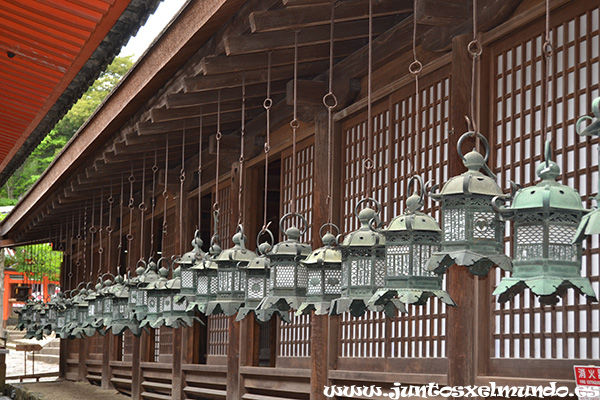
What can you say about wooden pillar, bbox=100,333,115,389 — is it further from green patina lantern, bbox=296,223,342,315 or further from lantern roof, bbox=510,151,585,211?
lantern roof, bbox=510,151,585,211

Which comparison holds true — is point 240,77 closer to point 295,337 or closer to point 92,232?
point 295,337

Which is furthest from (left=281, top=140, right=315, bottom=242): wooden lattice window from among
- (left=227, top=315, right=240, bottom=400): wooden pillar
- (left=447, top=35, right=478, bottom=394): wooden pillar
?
(left=447, top=35, right=478, bottom=394): wooden pillar

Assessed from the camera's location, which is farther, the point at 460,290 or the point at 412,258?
the point at 460,290

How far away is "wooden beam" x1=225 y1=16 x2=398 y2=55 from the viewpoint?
864cm

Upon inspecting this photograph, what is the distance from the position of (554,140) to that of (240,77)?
418 centimetres

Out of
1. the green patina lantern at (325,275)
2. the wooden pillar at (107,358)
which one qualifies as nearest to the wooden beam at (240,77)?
the green patina lantern at (325,275)

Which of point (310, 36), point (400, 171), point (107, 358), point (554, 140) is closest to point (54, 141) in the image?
point (107, 358)

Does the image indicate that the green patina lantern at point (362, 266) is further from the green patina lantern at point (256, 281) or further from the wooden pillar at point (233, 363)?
the wooden pillar at point (233, 363)

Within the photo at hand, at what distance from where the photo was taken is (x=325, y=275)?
22.1 feet

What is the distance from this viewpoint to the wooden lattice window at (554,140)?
6234 millimetres

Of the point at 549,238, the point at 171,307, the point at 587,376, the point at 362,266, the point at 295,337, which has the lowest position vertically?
the point at 295,337

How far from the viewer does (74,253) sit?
25.6 meters

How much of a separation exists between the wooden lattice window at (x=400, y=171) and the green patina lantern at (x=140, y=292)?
2285mm

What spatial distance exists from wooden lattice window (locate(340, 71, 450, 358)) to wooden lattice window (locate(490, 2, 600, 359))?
863 millimetres
